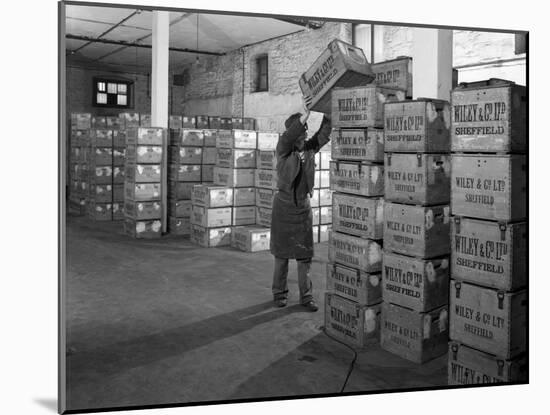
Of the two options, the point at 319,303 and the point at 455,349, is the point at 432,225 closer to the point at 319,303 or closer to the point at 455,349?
the point at 455,349

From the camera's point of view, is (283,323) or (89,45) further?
(89,45)

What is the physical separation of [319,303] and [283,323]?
32.6 inches

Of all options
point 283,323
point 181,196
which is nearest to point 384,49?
point 181,196

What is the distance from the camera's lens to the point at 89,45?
17.2 meters

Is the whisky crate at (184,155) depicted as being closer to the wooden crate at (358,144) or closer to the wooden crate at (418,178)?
the wooden crate at (358,144)

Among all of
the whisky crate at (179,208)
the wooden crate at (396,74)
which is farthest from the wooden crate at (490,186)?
the whisky crate at (179,208)

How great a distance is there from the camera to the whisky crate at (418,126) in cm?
435

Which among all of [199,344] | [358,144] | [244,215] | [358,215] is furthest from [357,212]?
[244,215]

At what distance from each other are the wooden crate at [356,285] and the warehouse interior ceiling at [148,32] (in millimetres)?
7865

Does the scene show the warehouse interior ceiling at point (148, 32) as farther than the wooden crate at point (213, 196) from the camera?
Yes

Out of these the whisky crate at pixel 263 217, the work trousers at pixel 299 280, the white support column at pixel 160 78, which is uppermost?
the white support column at pixel 160 78

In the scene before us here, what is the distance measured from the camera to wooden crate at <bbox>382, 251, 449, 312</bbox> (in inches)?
174

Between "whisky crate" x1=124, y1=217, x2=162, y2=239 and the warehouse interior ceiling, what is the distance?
15.0 ft

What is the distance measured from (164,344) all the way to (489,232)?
109 inches
